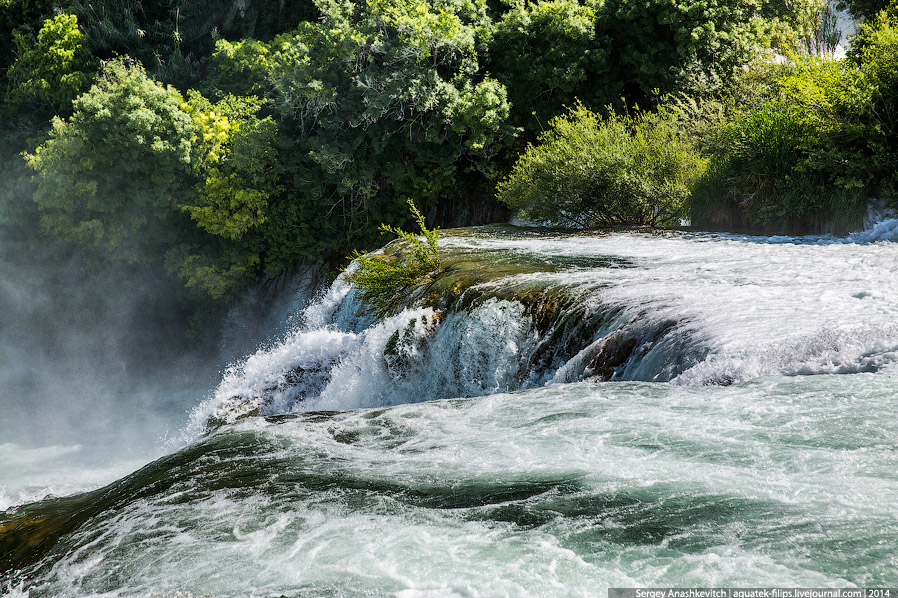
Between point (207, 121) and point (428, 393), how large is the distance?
11762 millimetres

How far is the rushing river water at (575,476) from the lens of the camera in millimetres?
2934

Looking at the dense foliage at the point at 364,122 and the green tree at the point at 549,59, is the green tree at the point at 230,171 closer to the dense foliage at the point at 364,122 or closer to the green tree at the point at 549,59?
the dense foliage at the point at 364,122

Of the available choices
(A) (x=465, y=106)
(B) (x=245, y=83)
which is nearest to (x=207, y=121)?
(B) (x=245, y=83)

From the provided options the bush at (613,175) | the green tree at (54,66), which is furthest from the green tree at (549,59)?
the green tree at (54,66)

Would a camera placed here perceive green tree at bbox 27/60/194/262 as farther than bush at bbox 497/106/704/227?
Yes

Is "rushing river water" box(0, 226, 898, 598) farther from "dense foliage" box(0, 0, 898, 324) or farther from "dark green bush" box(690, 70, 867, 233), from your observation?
"dense foliage" box(0, 0, 898, 324)

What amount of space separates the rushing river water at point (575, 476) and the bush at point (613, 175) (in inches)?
213

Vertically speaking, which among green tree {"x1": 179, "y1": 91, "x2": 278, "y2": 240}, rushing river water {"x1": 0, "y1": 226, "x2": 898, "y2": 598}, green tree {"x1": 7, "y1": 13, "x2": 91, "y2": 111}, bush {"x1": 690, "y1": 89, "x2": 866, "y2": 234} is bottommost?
rushing river water {"x1": 0, "y1": 226, "x2": 898, "y2": 598}

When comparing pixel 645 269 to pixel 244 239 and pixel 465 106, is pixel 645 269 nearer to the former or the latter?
pixel 465 106

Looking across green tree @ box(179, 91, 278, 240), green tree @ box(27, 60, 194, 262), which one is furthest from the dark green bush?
green tree @ box(27, 60, 194, 262)

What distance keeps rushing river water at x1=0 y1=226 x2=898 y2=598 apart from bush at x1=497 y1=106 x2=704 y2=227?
5.42m

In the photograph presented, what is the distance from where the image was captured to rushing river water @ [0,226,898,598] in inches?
115

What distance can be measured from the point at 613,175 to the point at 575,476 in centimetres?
928

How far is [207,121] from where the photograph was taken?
1658cm
